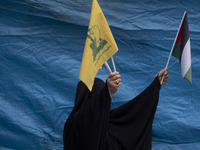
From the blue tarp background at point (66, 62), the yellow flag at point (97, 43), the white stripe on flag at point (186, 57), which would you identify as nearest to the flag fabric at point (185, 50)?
the white stripe on flag at point (186, 57)

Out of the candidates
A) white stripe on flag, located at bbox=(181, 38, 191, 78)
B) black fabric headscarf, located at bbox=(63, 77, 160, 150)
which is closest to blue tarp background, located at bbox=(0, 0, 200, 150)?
black fabric headscarf, located at bbox=(63, 77, 160, 150)

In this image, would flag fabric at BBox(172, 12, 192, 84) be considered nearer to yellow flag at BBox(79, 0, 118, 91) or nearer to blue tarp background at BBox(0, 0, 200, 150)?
yellow flag at BBox(79, 0, 118, 91)

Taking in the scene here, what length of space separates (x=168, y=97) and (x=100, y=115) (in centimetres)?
127

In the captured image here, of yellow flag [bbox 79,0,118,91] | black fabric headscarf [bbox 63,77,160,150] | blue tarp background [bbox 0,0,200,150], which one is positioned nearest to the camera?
yellow flag [bbox 79,0,118,91]

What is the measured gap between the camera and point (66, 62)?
255cm

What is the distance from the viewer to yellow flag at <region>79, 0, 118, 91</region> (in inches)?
58.7

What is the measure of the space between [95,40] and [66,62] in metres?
1.04

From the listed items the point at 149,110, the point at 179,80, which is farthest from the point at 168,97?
the point at 149,110

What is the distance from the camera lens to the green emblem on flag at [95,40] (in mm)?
1518

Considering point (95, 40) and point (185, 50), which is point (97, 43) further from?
point (185, 50)

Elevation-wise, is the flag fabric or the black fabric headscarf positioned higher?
the flag fabric

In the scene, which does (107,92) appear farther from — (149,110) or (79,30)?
(79,30)

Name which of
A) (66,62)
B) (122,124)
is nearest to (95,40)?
(122,124)

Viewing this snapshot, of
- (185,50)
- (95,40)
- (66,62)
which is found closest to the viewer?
(95,40)
